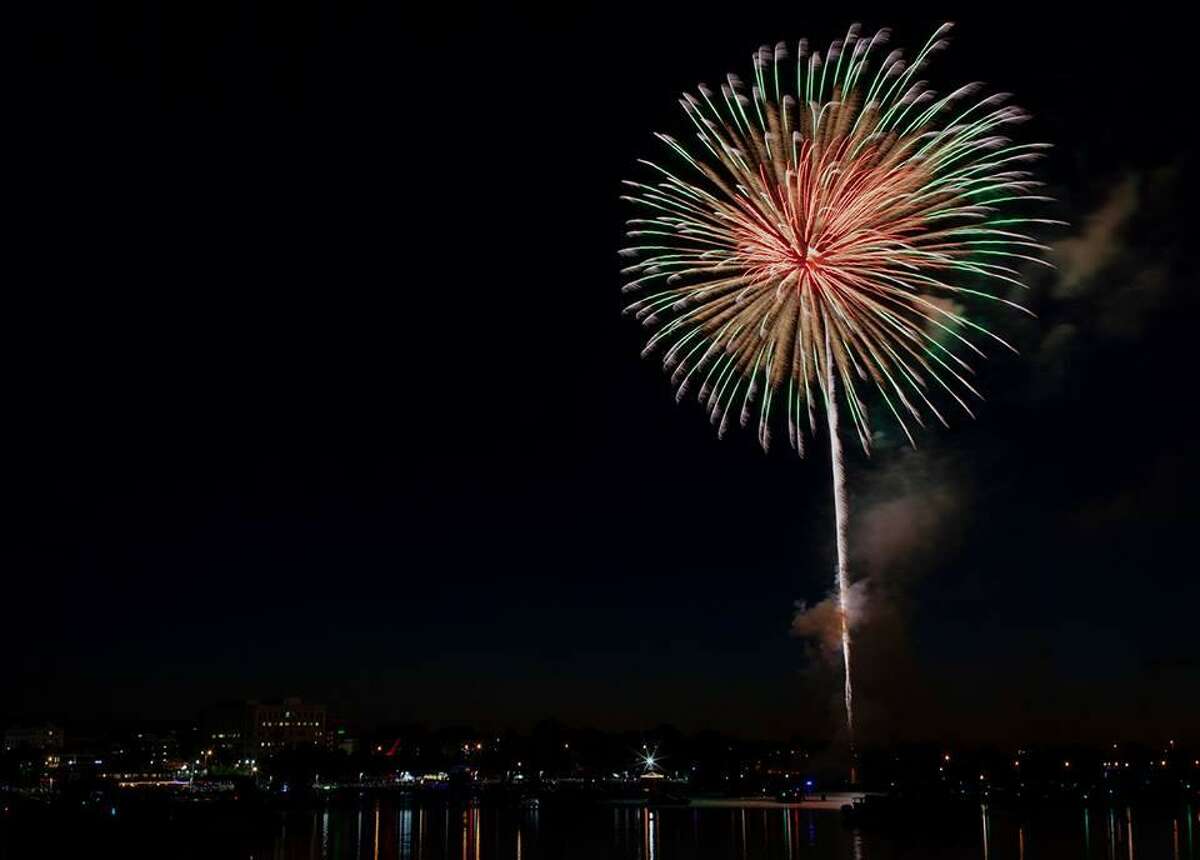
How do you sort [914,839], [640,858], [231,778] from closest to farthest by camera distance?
[640,858], [914,839], [231,778]

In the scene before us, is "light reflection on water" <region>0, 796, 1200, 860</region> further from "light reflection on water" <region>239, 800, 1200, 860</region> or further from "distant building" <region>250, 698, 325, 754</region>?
"distant building" <region>250, 698, 325, 754</region>

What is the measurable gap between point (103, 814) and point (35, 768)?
248ft

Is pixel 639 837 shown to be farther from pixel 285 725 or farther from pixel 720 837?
pixel 285 725

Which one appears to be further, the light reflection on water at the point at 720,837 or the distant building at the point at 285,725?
the distant building at the point at 285,725

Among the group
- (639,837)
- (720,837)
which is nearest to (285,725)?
(639,837)

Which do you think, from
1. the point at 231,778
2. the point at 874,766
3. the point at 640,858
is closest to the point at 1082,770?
the point at 874,766

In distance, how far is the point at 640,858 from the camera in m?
52.8

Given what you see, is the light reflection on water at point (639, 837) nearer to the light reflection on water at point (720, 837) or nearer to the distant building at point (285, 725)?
the light reflection on water at point (720, 837)

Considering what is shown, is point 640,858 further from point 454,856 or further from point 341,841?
point 341,841

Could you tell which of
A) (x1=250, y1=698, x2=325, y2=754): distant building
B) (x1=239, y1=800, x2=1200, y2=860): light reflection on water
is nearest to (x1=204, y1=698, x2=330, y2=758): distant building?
(x1=250, y1=698, x2=325, y2=754): distant building

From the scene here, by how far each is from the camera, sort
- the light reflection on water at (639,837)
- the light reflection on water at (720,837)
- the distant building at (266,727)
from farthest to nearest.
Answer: the distant building at (266,727) → the light reflection on water at (720,837) → the light reflection on water at (639,837)

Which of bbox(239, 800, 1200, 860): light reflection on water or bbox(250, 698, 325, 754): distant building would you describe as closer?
bbox(239, 800, 1200, 860): light reflection on water

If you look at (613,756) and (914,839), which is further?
(613,756)

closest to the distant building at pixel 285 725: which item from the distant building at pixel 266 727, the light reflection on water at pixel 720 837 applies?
the distant building at pixel 266 727
